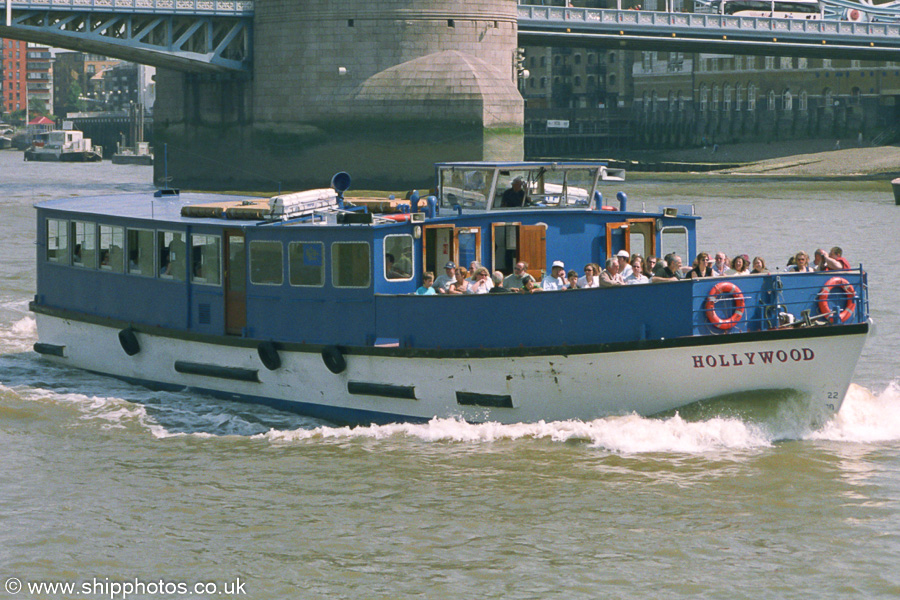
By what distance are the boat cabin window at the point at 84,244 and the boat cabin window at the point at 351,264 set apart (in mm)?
4315

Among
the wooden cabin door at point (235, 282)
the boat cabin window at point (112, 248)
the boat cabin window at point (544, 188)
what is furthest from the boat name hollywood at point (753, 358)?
the boat cabin window at point (112, 248)

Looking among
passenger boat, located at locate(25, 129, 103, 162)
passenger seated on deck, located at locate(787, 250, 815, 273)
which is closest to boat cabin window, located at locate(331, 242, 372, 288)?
passenger seated on deck, located at locate(787, 250, 815, 273)

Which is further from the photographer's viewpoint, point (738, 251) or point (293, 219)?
point (738, 251)

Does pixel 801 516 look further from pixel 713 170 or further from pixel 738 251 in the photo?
pixel 713 170

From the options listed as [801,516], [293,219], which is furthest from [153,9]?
[801,516]

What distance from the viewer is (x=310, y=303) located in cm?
1544

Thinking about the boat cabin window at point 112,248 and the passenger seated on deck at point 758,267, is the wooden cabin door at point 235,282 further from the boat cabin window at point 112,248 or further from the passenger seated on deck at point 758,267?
the passenger seated on deck at point 758,267

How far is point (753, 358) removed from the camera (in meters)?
13.6

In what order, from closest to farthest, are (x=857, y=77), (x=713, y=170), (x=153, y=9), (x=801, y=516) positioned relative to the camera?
(x=801, y=516)
(x=153, y=9)
(x=713, y=170)
(x=857, y=77)

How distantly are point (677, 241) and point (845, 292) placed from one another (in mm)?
3179

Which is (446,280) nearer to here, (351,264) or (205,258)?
(351,264)

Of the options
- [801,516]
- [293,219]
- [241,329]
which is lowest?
[801,516]

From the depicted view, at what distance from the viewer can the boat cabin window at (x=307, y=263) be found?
15.4m

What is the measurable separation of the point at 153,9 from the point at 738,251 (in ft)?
119
